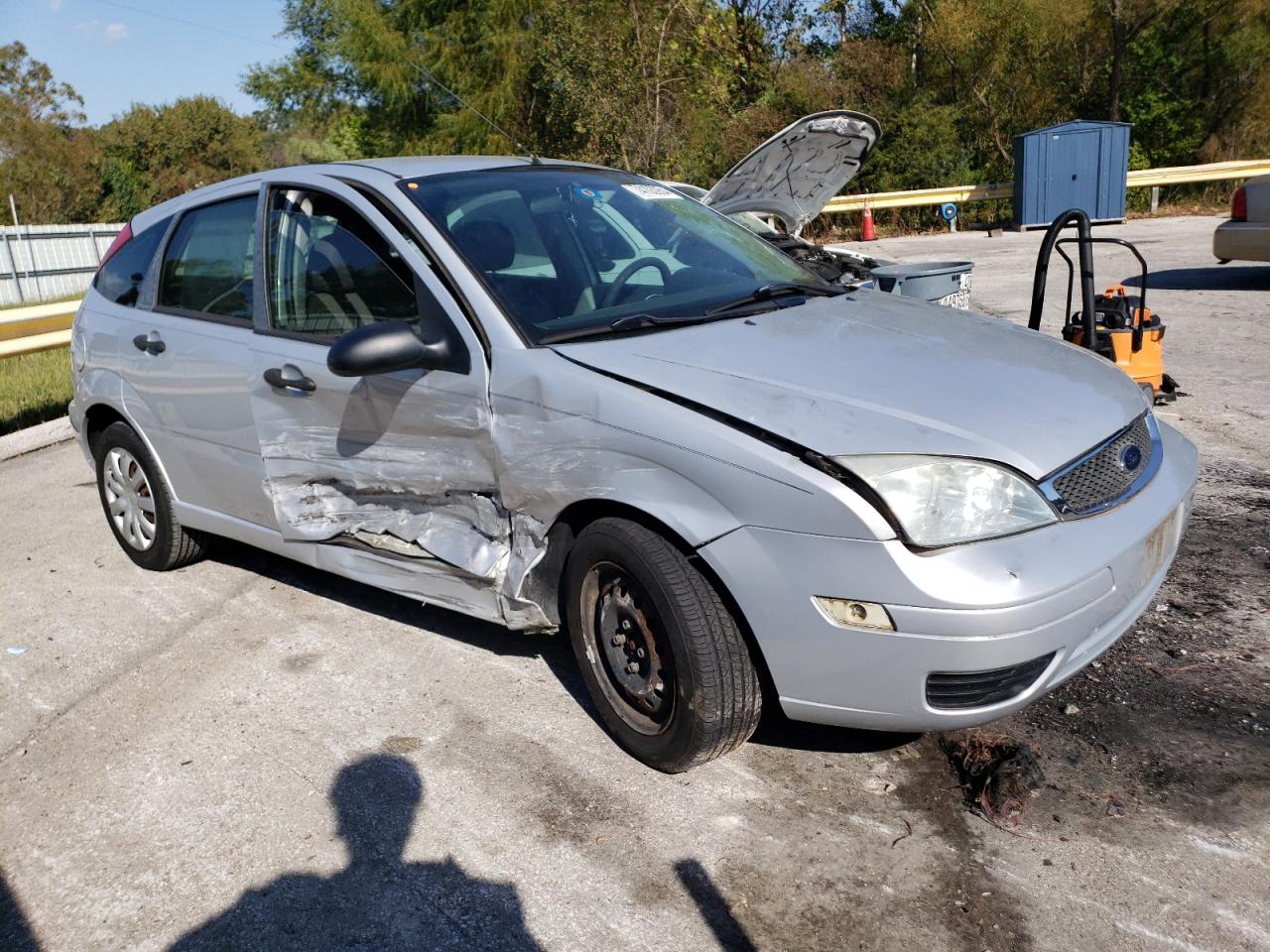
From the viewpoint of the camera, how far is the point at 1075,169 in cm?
1955

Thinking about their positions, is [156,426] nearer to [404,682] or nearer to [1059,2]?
[404,682]

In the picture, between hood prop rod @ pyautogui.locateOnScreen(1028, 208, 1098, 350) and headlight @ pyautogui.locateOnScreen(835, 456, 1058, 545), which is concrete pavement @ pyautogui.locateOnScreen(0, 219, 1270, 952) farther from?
hood prop rod @ pyautogui.locateOnScreen(1028, 208, 1098, 350)

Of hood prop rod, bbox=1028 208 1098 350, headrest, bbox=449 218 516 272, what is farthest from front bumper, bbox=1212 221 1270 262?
headrest, bbox=449 218 516 272

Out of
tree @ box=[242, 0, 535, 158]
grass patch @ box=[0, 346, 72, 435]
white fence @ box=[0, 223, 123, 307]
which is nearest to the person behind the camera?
grass patch @ box=[0, 346, 72, 435]

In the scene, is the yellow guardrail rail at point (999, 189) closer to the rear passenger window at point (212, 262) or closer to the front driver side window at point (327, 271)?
the rear passenger window at point (212, 262)

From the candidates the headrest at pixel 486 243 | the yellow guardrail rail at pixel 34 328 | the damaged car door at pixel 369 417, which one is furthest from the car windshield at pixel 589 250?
the yellow guardrail rail at pixel 34 328

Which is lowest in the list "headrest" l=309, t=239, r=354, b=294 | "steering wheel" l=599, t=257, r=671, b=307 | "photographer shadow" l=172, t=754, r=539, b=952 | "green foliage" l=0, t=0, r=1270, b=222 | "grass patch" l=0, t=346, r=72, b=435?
"photographer shadow" l=172, t=754, r=539, b=952

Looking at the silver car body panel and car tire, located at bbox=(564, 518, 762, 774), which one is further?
car tire, located at bbox=(564, 518, 762, 774)

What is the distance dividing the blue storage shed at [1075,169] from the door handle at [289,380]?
709 inches

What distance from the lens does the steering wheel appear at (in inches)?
143

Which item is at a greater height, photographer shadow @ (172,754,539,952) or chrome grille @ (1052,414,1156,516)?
chrome grille @ (1052,414,1156,516)

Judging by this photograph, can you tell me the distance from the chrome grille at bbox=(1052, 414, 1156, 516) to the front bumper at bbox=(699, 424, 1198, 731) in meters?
0.05

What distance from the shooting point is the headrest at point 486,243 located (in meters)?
3.61

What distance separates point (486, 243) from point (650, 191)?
101 cm
